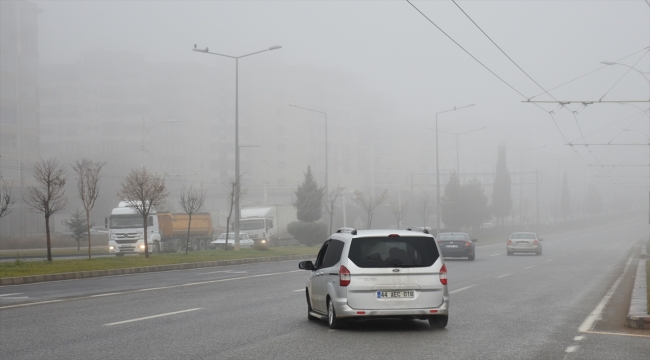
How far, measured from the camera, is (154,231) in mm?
50438

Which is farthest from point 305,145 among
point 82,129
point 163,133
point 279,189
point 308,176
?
point 308,176

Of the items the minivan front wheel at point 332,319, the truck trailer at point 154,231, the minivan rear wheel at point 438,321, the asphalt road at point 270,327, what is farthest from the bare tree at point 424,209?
the minivan front wheel at point 332,319

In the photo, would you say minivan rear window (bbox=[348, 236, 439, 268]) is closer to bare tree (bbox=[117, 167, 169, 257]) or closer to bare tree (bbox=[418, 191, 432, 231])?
bare tree (bbox=[117, 167, 169, 257])

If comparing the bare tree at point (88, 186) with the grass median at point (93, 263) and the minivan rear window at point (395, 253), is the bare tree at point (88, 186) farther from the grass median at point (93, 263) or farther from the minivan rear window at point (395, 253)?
the minivan rear window at point (395, 253)

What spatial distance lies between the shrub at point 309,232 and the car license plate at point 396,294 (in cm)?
5168

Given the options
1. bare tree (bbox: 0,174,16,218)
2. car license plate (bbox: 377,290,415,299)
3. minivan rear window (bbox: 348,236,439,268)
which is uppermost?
bare tree (bbox: 0,174,16,218)

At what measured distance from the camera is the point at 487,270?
30625 millimetres

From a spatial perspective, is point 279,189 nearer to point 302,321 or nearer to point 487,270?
point 487,270

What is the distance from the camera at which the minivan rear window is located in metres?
12.2

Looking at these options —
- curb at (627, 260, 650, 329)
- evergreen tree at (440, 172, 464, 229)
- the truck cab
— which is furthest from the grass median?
evergreen tree at (440, 172, 464, 229)

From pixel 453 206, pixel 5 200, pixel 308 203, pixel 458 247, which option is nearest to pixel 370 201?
pixel 308 203

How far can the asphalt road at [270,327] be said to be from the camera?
33.2 feet

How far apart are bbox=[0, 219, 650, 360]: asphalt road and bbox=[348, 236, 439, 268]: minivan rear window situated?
974 millimetres

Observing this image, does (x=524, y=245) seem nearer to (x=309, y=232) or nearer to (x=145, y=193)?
(x=309, y=232)
